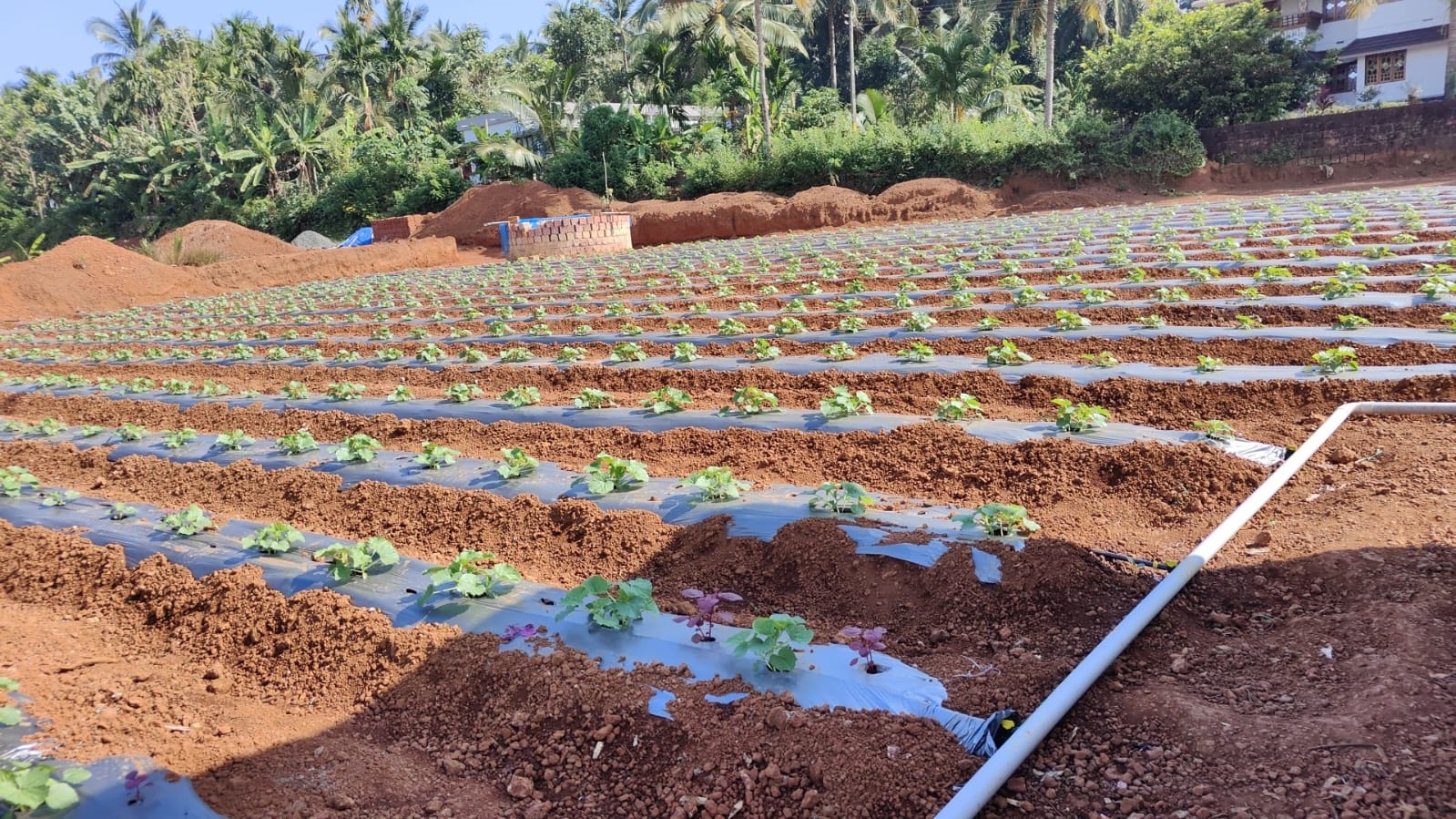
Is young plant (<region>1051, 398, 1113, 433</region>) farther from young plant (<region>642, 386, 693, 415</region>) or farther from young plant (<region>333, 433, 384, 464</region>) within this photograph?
young plant (<region>333, 433, 384, 464</region>)

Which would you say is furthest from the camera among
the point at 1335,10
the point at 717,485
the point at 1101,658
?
the point at 1335,10

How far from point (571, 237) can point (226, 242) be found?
497 inches

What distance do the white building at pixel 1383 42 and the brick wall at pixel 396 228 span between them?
28.6 meters

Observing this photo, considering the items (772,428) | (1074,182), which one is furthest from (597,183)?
(772,428)

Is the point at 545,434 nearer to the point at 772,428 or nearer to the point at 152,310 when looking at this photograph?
the point at 772,428

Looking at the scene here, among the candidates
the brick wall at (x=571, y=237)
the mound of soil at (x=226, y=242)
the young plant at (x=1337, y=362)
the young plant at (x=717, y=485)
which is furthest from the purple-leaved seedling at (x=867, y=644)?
the mound of soil at (x=226, y=242)

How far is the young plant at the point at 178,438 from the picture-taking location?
16.7ft

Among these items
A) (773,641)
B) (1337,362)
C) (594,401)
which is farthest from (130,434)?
(1337,362)

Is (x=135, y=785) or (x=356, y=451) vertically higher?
(x=356, y=451)

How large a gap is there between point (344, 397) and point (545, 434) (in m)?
2.25

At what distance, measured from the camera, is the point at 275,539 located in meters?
3.36

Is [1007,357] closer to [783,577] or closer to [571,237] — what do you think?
[783,577]

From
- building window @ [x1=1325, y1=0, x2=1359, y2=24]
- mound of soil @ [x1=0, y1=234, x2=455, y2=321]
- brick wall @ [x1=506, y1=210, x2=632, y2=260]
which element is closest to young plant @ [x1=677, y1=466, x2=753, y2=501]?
brick wall @ [x1=506, y1=210, x2=632, y2=260]

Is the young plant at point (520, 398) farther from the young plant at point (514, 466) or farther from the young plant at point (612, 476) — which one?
the young plant at point (612, 476)
